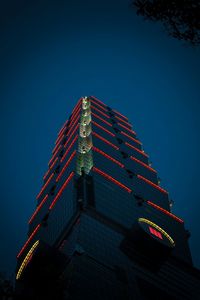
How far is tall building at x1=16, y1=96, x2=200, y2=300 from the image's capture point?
89.0 ft

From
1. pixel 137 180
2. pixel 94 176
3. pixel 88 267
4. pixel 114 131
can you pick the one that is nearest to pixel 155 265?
pixel 88 267

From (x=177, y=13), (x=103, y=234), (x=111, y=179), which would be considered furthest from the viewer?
(x=111, y=179)

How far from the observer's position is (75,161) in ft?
166

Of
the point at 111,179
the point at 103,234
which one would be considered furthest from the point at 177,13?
the point at 111,179

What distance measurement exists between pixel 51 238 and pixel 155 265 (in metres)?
12.3

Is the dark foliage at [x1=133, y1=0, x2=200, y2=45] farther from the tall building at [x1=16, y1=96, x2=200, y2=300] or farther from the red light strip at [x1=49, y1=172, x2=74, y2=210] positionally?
the red light strip at [x1=49, y1=172, x2=74, y2=210]

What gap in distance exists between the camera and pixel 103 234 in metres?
35.6

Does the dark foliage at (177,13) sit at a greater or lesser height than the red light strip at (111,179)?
lesser

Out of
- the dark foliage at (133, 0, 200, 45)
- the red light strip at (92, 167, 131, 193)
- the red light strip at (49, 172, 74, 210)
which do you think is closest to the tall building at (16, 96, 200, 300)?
the red light strip at (92, 167, 131, 193)

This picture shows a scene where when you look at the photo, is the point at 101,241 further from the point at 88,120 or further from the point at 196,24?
the point at 88,120

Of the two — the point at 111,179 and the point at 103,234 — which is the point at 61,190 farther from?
the point at 103,234

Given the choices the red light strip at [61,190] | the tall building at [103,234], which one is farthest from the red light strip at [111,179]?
the red light strip at [61,190]

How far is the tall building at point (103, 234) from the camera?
2714cm

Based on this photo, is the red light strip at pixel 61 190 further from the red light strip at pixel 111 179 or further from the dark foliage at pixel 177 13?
the dark foliage at pixel 177 13
